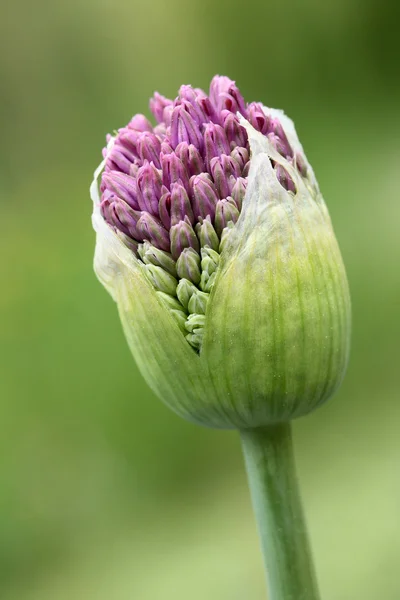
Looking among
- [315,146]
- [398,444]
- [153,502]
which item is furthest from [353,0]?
[153,502]

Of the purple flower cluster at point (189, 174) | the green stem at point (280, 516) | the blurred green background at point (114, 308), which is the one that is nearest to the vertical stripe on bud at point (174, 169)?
the purple flower cluster at point (189, 174)

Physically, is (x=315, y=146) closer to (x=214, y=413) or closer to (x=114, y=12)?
(x=114, y=12)

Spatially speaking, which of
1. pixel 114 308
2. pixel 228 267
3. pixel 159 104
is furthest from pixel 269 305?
pixel 114 308

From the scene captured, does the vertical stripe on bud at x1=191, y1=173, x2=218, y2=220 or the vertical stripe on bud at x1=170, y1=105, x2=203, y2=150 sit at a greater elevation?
the vertical stripe on bud at x1=170, y1=105, x2=203, y2=150

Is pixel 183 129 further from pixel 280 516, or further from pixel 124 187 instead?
pixel 280 516

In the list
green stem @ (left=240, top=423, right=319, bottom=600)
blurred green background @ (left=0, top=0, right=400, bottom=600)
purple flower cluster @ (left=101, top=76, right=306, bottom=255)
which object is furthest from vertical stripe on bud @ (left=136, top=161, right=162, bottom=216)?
blurred green background @ (left=0, top=0, right=400, bottom=600)

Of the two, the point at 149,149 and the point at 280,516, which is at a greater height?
the point at 149,149

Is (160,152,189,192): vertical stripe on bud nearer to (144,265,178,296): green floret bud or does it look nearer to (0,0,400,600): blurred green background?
(144,265,178,296): green floret bud
